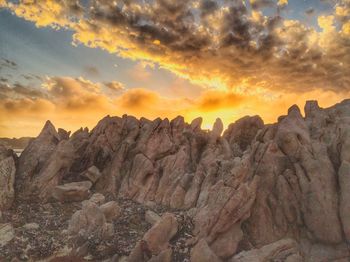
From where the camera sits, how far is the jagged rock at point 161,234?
102 feet

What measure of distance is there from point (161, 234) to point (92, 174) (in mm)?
23940

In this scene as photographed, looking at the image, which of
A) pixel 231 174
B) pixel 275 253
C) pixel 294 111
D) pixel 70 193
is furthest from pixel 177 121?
pixel 275 253

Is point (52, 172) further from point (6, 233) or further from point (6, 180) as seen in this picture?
point (6, 233)

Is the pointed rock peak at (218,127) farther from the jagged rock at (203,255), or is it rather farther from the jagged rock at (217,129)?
the jagged rock at (203,255)

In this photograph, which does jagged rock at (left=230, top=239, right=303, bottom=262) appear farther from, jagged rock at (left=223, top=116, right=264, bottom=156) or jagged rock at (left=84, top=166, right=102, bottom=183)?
jagged rock at (left=223, top=116, right=264, bottom=156)

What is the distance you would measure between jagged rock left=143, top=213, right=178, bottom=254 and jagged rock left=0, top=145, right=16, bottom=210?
20.7m

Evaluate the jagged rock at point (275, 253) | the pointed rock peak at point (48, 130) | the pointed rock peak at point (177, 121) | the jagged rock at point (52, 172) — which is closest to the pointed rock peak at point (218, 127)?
the pointed rock peak at point (177, 121)

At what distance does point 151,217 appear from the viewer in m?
39.7

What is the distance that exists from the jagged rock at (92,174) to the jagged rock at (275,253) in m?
30.0

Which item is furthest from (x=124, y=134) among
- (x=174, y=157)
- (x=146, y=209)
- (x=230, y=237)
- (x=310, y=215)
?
(x=310, y=215)

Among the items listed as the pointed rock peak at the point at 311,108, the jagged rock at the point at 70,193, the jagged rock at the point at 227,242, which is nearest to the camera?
the jagged rock at the point at 227,242

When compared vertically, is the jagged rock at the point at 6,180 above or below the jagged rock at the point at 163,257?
above

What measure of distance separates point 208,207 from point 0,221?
25549 mm

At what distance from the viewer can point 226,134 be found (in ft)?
220
